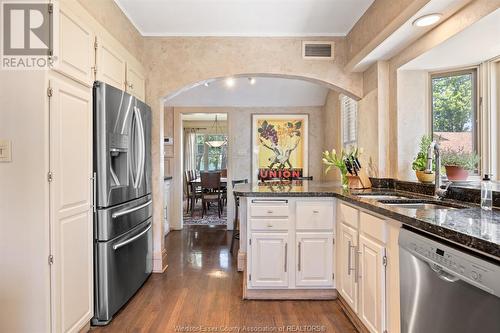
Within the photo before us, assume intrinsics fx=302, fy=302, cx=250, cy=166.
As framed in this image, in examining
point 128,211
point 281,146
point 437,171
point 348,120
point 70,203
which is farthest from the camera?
point 281,146

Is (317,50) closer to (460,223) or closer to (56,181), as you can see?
(460,223)

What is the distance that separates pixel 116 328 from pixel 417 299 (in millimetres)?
1944

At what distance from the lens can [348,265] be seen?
2.25 meters

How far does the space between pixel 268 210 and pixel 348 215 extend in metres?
0.65

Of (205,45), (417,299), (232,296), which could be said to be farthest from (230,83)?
(417,299)

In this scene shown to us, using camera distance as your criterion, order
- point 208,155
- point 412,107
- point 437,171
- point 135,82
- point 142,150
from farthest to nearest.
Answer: point 208,155 → point 135,82 → point 142,150 → point 412,107 → point 437,171

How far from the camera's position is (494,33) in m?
1.86

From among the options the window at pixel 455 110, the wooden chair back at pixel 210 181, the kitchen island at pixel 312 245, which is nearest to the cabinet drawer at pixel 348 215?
the kitchen island at pixel 312 245

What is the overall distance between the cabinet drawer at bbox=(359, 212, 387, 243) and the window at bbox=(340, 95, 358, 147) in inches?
82.1

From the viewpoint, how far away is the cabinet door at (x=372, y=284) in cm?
174

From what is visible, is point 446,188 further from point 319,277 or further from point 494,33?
point 319,277

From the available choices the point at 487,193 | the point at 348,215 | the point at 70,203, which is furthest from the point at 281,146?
the point at 70,203

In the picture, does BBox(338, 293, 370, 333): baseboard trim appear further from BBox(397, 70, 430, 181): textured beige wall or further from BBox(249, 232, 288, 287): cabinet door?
BBox(397, 70, 430, 181): textured beige wall

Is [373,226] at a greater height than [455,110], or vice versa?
[455,110]
